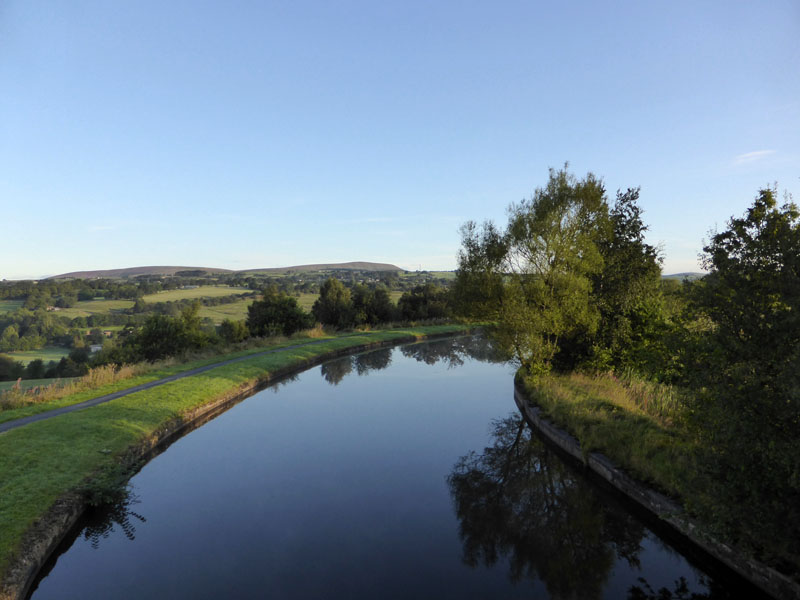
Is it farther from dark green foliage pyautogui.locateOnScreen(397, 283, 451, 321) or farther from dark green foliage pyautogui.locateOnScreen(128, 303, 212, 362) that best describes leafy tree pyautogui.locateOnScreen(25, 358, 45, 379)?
dark green foliage pyautogui.locateOnScreen(397, 283, 451, 321)

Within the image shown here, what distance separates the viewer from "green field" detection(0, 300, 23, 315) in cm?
8836

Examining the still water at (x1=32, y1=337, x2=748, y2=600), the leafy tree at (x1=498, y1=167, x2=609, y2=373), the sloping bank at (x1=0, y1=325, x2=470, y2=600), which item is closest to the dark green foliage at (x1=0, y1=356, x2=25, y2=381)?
the sloping bank at (x1=0, y1=325, x2=470, y2=600)

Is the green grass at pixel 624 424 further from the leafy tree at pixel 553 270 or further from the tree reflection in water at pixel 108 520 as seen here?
the tree reflection in water at pixel 108 520

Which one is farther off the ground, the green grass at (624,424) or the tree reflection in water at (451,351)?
the green grass at (624,424)

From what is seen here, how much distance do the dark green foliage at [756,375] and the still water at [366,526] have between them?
2.22 m

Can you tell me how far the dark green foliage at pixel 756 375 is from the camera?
516 centimetres

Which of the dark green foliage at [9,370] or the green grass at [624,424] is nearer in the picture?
the green grass at [624,424]

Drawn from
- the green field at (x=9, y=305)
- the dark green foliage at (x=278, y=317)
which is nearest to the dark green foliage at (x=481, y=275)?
the dark green foliage at (x=278, y=317)

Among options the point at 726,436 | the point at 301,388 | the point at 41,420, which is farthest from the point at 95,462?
the point at 726,436

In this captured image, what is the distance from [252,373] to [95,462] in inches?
505

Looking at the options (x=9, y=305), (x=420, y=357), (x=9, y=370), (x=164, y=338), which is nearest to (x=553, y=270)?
(x=420, y=357)

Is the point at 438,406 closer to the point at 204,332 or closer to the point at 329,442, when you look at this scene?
the point at 329,442

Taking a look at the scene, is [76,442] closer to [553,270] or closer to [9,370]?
[553,270]

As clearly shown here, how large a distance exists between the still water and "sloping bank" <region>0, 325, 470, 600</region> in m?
0.55
